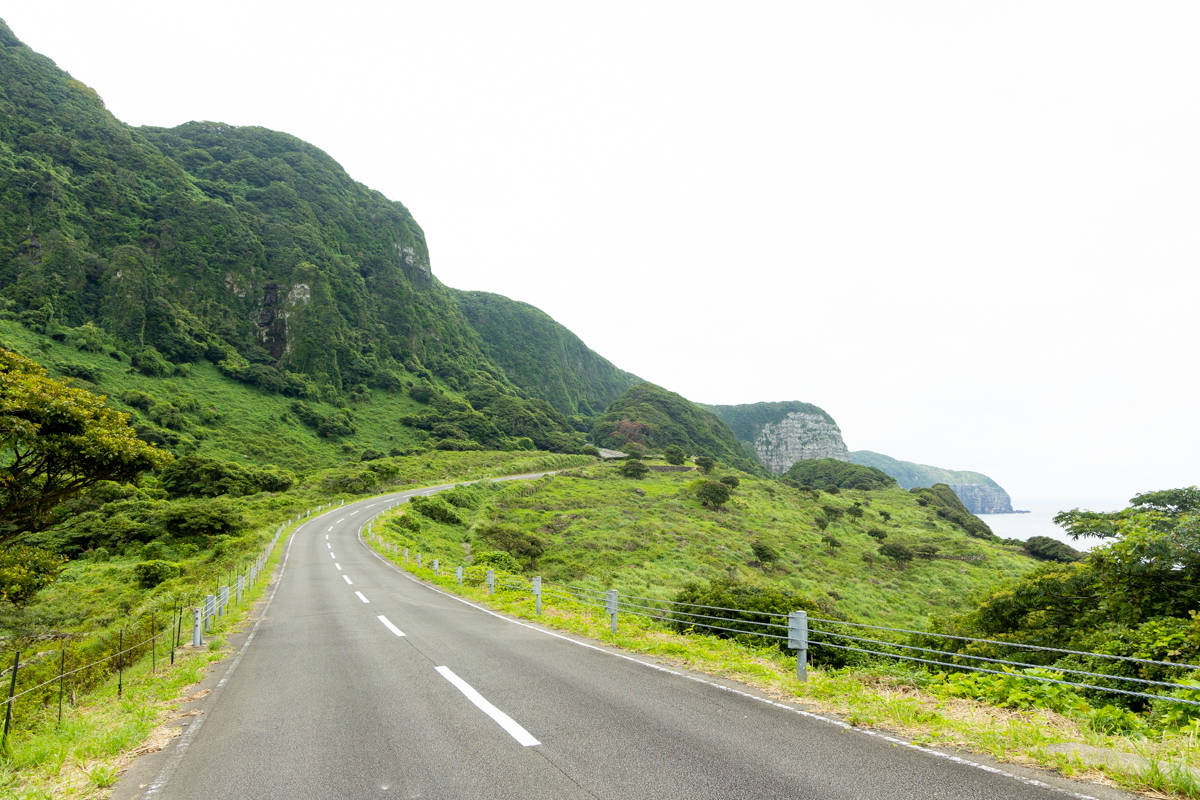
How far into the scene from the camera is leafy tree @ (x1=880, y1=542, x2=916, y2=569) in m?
39.2

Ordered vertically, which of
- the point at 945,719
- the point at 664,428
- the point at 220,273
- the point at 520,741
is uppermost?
the point at 220,273

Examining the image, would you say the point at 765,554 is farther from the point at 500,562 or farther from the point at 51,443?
the point at 51,443

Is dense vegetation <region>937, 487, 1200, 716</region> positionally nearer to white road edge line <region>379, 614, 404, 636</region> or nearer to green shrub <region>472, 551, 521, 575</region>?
white road edge line <region>379, 614, 404, 636</region>

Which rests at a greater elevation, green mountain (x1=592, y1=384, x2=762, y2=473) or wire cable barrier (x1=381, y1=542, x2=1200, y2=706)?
green mountain (x1=592, y1=384, x2=762, y2=473)

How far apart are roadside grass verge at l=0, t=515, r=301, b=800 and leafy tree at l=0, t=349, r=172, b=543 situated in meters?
5.87

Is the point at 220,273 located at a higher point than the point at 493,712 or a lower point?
higher

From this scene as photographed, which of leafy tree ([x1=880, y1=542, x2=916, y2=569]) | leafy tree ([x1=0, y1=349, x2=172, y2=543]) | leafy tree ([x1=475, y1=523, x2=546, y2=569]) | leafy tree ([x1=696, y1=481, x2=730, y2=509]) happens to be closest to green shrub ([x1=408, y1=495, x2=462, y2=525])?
leafy tree ([x1=475, y1=523, x2=546, y2=569])

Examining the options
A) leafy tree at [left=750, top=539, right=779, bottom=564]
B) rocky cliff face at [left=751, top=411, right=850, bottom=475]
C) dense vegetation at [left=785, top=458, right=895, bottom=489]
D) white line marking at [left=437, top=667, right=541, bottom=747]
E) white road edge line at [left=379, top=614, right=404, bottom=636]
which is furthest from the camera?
rocky cliff face at [left=751, top=411, right=850, bottom=475]

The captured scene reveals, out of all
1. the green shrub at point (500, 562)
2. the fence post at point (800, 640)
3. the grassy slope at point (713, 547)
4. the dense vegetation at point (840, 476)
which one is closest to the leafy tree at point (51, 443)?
the green shrub at point (500, 562)

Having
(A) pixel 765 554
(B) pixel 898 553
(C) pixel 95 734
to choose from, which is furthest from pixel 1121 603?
(B) pixel 898 553

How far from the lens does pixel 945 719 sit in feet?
17.0

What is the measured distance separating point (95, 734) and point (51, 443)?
31.6 ft

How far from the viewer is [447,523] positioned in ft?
133

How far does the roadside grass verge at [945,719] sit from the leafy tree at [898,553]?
36.2 meters
